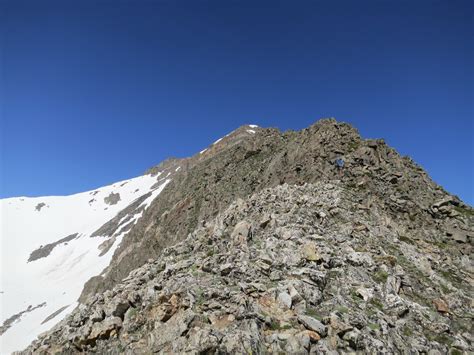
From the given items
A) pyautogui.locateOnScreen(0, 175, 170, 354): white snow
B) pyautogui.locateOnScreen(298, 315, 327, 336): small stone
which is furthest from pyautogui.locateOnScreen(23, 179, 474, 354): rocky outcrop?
pyautogui.locateOnScreen(0, 175, 170, 354): white snow

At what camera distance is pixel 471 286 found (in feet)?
60.0

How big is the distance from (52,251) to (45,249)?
249 inches

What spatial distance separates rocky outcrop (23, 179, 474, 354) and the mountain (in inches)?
2.2

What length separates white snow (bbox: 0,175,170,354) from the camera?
269ft

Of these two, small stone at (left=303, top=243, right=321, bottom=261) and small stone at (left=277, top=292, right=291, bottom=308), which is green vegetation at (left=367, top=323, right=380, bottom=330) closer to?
small stone at (left=277, top=292, right=291, bottom=308)

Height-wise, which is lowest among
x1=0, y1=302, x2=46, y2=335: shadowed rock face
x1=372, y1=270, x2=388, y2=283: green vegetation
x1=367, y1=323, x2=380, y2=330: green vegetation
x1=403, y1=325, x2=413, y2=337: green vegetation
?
x1=403, y1=325, x2=413, y2=337: green vegetation

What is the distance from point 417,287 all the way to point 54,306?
9002 centimetres

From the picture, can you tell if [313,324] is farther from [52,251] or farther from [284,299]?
[52,251]

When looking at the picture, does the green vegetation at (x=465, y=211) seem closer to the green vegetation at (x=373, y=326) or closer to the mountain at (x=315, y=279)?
the mountain at (x=315, y=279)

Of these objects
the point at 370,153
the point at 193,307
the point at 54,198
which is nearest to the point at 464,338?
the point at 193,307

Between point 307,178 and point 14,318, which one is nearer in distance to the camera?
point 307,178

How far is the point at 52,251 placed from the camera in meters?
130

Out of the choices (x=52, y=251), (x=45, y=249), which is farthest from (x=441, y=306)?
(x=45, y=249)

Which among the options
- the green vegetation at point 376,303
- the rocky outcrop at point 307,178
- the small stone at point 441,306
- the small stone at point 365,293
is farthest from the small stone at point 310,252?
the small stone at point 441,306
